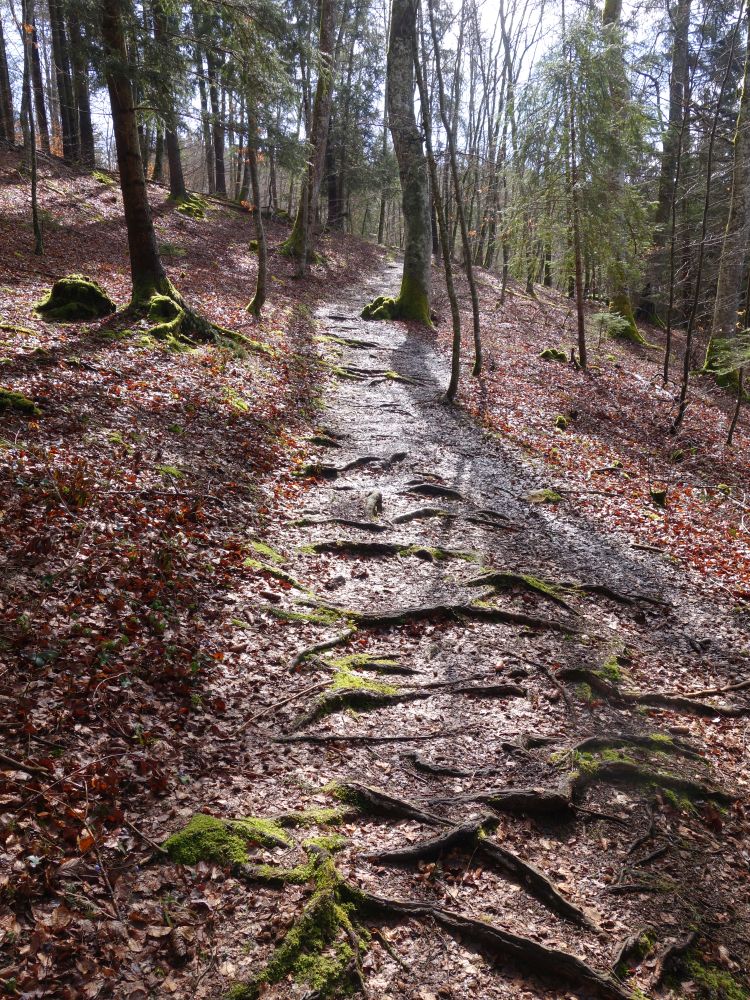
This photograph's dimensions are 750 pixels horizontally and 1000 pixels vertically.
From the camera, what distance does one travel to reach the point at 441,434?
Result: 1184 centimetres

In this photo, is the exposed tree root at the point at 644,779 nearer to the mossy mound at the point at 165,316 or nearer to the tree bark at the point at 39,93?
the mossy mound at the point at 165,316

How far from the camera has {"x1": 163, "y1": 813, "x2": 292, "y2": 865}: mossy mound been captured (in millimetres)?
3578

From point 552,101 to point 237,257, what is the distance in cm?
1120

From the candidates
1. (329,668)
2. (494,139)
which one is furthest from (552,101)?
(494,139)

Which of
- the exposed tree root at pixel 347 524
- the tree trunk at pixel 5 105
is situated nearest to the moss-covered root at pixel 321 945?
the exposed tree root at pixel 347 524

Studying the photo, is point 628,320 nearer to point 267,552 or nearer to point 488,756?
point 267,552

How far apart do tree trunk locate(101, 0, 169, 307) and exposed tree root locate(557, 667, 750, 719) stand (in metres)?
10.6

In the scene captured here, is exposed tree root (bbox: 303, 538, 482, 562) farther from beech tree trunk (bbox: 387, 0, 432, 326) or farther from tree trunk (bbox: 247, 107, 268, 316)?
beech tree trunk (bbox: 387, 0, 432, 326)

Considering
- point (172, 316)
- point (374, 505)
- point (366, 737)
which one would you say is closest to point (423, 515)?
point (374, 505)

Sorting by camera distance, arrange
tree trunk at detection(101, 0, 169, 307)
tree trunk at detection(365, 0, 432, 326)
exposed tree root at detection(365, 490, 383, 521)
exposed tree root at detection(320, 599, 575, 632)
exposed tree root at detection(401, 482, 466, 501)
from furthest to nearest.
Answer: tree trunk at detection(365, 0, 432, 326)
tree trunk at detection(101, 0, 169, 307)
exposed tree root at detection(401, 482, 466, 501)
exposed tree root at detection(365, 490, 383, 521)
exposed tree root at detection(320, 599, 575, 632)

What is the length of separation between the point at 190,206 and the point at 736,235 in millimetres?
19843

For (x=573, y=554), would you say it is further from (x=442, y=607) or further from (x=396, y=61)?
(x=396, y=61)

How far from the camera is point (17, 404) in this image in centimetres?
727

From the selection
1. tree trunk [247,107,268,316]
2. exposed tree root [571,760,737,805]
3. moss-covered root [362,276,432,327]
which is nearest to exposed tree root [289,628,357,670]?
exposed tree root [571,760,737,805]
